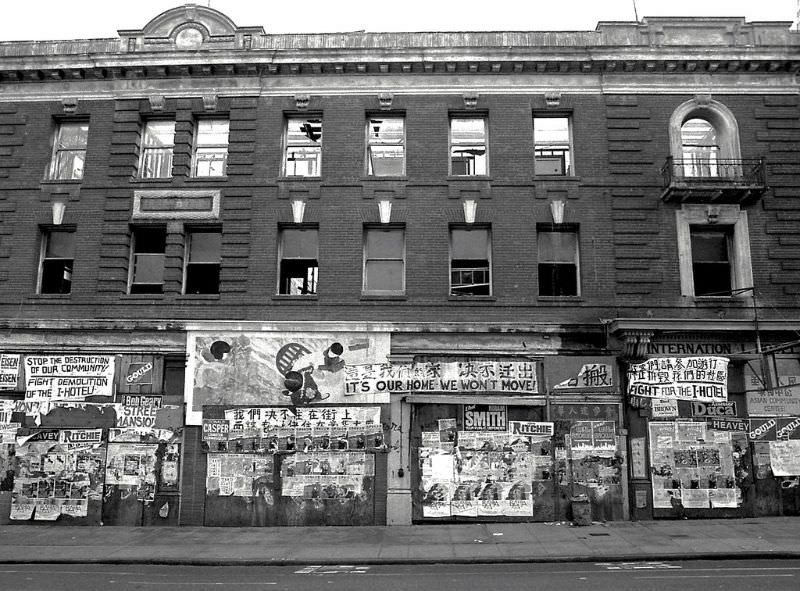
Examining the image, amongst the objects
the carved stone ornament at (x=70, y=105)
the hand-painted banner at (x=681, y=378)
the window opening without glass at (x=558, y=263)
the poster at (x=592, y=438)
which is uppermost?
the carved stone ornament at (x=70, y=105)

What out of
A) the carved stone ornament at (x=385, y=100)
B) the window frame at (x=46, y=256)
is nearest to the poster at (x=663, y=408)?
the carved stone ornament at (x=385, y=100)

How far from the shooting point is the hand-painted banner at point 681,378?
16.4 m

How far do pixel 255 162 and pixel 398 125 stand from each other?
4.00m

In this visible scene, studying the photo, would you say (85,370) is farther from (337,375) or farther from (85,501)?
(337,375)

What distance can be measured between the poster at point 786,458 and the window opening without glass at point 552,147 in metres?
8.56

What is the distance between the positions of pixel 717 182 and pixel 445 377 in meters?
8.38

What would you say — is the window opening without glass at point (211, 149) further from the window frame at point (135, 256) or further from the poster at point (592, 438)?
the poster at point (592, 438)

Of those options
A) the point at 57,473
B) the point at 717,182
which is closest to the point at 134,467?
the point at 57,473

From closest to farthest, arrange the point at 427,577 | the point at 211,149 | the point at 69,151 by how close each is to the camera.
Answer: the point at 427,577 < the point at 211,149 < the point at 69,151

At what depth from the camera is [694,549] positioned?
1295 centimetres

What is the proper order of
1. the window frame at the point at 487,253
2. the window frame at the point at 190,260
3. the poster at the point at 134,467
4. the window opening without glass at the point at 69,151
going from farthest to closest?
1. the window opening without glass at the point at 69,151
2. the window frame at the point at 190,260
3. the window frame at the point at 487,253
4. the poster at the point at 134,467

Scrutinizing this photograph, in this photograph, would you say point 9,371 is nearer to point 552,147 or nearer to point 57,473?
point 57,473

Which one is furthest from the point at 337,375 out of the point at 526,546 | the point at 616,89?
the point at 616,89

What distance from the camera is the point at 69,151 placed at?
62.8 feet
